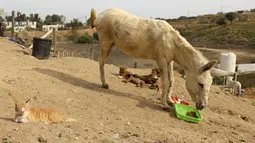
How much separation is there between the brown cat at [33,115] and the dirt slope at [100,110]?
0.42ft

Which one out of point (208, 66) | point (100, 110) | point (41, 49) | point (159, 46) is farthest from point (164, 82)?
point (41, 49)

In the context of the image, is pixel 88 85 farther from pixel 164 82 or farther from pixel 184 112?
pixel 184 112

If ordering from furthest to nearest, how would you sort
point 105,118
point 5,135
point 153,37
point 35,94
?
point 153,37 < point 35,94 < point 105,118 < point 5,135

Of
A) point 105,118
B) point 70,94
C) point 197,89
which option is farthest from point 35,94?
point 197,89

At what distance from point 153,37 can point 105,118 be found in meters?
2.69

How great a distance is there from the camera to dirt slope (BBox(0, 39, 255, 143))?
5.68m

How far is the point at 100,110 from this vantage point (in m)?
7.45

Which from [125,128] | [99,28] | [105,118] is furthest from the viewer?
[99,28]

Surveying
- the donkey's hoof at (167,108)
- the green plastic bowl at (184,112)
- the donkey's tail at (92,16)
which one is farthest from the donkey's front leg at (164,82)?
the donkey's tail at (92,16)

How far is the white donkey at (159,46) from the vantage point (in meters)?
7.98

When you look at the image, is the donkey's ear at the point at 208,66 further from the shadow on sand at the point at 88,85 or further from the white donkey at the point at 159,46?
the shadow on sand at the point at 88,85

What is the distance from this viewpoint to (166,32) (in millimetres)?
8586

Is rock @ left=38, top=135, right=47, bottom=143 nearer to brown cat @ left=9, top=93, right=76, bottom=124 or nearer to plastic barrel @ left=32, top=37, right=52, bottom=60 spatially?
brown cat @ left=9, top=93, right=76, bottom=124

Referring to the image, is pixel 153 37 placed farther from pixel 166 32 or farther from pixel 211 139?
pixel 211 139
